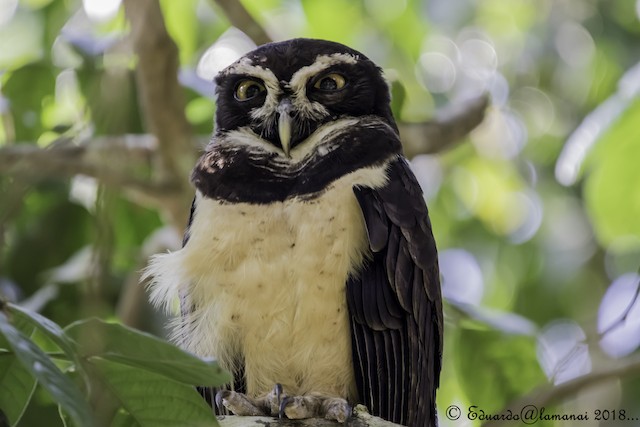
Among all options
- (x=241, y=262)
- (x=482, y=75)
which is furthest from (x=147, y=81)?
(x=482, y=75)

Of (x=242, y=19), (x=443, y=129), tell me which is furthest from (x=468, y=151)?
(x=242, y=19)

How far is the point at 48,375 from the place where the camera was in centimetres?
184

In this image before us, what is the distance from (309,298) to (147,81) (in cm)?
159

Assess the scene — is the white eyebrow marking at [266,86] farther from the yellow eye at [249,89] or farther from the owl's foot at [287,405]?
the owl's foot at [287,405]

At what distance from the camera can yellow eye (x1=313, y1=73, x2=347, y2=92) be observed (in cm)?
355

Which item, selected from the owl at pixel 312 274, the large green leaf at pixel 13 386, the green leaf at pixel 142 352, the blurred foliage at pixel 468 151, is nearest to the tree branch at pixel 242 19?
the blurred foliage at pixel 468 151

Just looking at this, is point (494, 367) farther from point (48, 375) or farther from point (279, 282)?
point (48, 375)

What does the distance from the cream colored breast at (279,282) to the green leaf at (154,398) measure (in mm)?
888

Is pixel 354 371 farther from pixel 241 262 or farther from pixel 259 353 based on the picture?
pixel 241 262

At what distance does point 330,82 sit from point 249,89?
31 cm

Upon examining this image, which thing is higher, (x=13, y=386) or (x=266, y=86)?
(x=266, y=86)

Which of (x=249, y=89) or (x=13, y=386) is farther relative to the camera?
(x=249, y=89)

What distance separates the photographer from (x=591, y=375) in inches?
137

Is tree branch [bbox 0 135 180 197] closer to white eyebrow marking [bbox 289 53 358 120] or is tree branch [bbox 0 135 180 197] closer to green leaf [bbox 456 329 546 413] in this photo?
white eyebrow marking [bbox 289 53 358 120]
